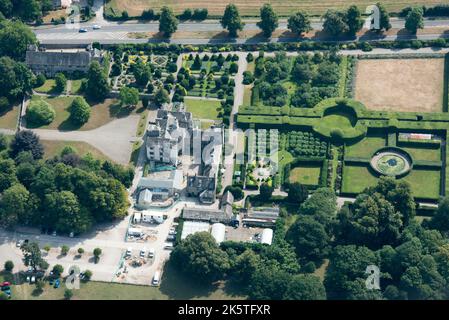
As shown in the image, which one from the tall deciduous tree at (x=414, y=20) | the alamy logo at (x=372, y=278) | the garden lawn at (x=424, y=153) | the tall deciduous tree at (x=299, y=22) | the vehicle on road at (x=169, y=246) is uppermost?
the tall deciduous tree at (x=414, y=20)

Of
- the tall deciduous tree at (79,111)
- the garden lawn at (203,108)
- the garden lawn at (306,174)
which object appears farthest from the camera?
the garden lawn at (203,108)

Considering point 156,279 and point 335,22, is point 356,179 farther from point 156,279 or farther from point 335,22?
point 335,22

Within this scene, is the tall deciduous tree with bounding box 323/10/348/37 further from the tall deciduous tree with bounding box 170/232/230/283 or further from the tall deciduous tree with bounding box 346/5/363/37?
the tall deciduous tree with bounding box 170/232/230/283

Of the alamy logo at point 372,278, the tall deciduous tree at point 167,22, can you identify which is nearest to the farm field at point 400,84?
the tall deciduous tree at point 167,22

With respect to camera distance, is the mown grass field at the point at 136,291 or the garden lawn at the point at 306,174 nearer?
the mown grass field at the point at 136,291

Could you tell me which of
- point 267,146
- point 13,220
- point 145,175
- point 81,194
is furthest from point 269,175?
point 13,220

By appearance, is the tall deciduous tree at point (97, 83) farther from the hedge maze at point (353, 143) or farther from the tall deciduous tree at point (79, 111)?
the hedge maze at point (353, 143)

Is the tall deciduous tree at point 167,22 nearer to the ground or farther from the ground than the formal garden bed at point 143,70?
farther from the ground

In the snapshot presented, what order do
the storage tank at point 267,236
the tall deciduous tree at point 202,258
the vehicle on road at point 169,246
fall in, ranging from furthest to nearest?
1. the vehicle on road at point 169,246
2. the storage tank at point 267,236
3. the tall deciduous tree at point 202,258

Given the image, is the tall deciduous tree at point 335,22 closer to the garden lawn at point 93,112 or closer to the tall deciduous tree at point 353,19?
the tall deciduous tree at point 353,19
